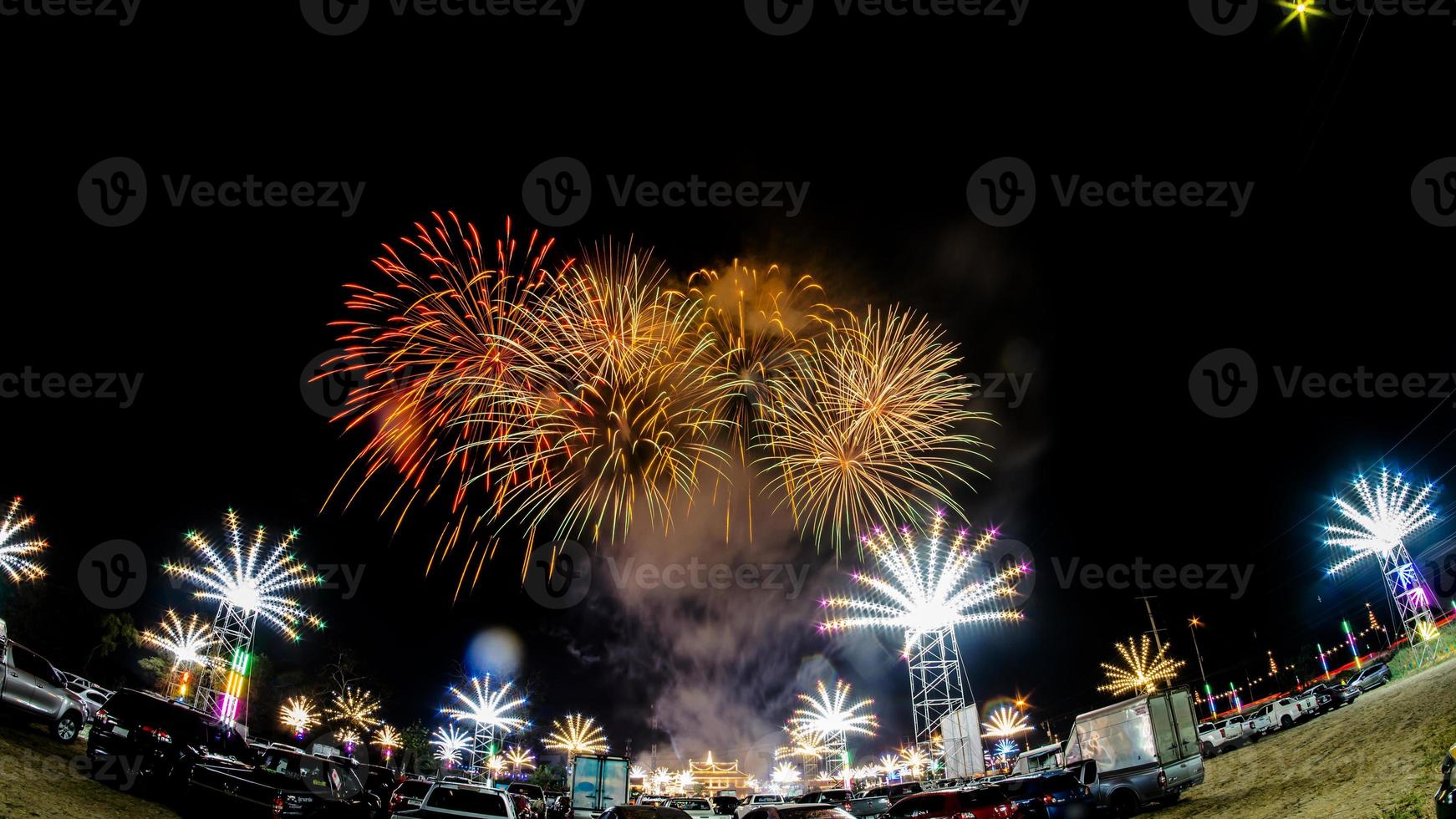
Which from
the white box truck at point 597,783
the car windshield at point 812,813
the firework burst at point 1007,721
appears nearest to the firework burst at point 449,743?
the firework burst at point 1007,721

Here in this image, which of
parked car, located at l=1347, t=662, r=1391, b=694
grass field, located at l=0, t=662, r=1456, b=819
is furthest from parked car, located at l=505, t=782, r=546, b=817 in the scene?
parked car, located at l=1347, t=662, r=1391, b=694

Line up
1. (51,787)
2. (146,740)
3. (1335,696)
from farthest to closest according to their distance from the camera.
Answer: (1335,696) < (146,740) < (51,787)

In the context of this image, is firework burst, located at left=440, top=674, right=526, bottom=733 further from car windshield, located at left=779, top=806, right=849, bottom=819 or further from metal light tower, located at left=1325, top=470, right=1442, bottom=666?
metal light tower, located at left=1325, top=470, right=1442, bottom=666

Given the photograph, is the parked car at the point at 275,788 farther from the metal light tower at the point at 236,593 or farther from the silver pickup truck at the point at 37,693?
the metal light tower at the point at 236,593

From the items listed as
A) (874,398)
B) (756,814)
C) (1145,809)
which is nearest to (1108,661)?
(1145,809)

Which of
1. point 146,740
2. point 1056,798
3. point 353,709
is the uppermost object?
point 353,709

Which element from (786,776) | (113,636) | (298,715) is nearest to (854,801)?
(113,636)

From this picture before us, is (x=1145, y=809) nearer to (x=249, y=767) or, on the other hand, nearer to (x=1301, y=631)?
(x=249, y=767)

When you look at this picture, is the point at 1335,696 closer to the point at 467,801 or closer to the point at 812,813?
the point at 812,813
